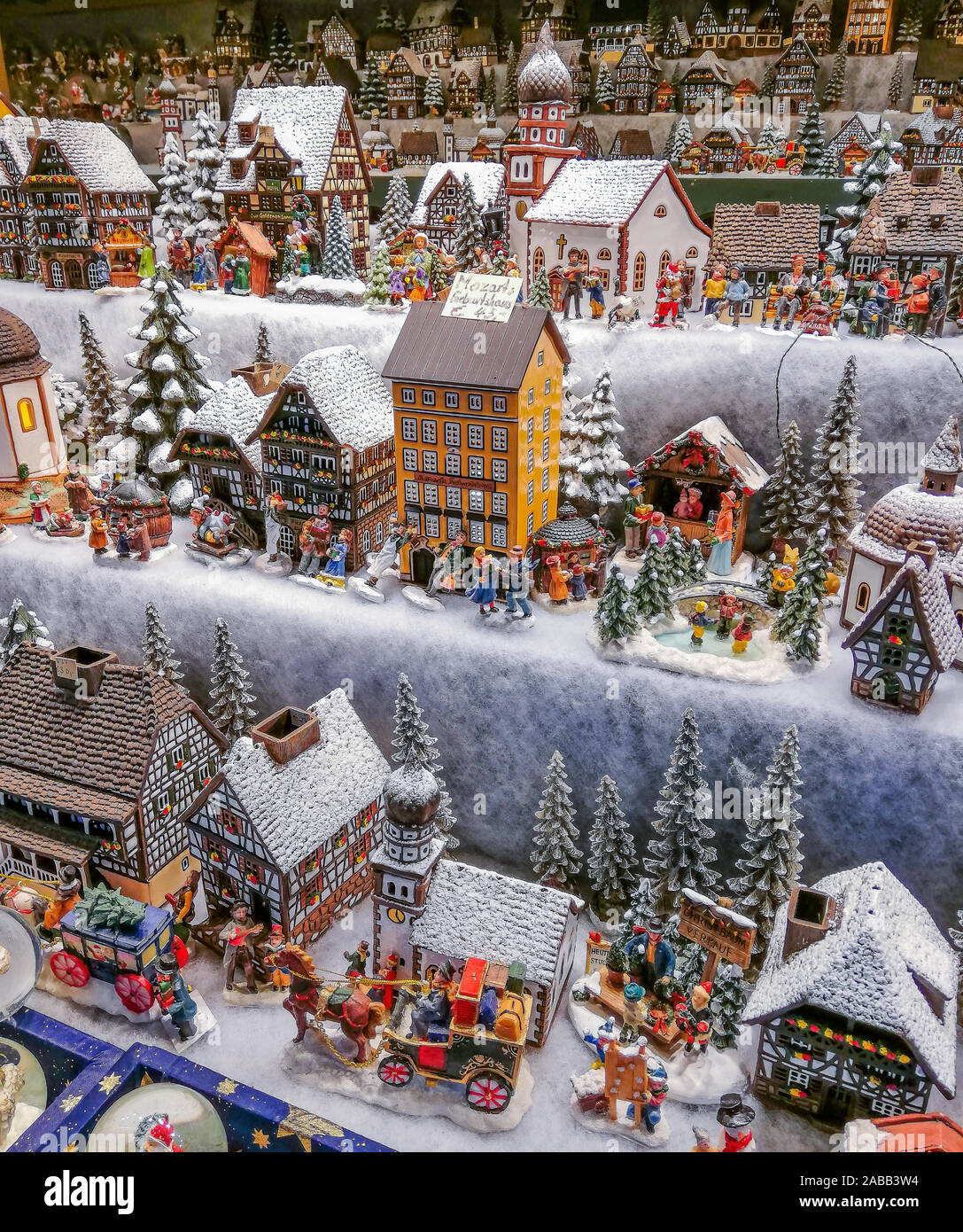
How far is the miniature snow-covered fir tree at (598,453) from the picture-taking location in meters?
19.4

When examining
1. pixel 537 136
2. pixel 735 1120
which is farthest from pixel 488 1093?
pixel 537 136

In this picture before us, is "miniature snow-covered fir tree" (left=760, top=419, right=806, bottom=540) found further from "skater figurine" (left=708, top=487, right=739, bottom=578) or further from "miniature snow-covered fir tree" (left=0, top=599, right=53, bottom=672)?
"miniature snow-covered fir tree" (left=0, top=599, right=53, bottom=672)

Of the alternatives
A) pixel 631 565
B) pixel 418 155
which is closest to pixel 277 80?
pixel 418 155

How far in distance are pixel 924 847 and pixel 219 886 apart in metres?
10.1

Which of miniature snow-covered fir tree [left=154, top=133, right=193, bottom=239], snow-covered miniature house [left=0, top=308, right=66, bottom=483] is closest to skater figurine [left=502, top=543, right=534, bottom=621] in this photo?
snow-covered miniature house [left=0, top=308, right=66, bottom=483]

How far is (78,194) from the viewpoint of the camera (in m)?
27.6

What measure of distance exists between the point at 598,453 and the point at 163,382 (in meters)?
9.95

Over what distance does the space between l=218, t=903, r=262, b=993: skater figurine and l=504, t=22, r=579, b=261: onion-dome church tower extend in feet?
58.9

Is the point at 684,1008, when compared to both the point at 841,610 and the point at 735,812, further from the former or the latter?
the point at 841,610

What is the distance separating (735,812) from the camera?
1528cm

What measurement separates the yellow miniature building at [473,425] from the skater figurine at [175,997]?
8.51 m

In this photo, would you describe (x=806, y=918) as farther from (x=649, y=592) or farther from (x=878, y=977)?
(x=649, y=592)

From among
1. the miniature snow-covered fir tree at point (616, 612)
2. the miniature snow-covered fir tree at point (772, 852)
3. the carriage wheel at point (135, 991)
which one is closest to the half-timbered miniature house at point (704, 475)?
the miniature snow-covered fir tree at point (616, 612)

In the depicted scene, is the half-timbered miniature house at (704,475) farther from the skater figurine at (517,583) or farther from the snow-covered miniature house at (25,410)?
the snow-covered miniature house at (25,410)
